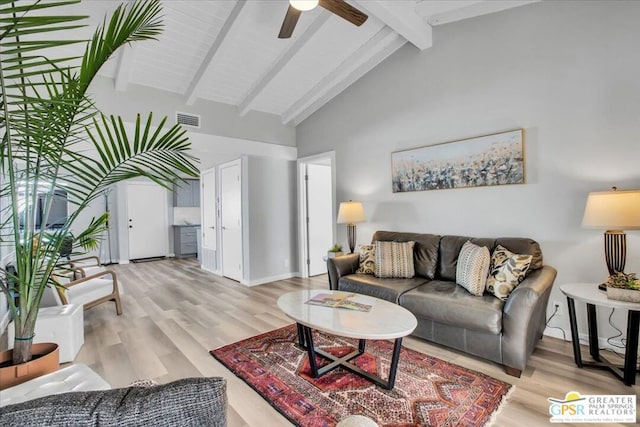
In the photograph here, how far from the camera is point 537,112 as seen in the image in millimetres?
2836

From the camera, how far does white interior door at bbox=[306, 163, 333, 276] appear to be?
5.33 metres

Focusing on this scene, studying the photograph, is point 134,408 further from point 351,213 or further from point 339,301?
point 351,213

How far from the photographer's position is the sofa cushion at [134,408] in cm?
54

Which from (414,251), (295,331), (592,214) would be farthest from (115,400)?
(414,251)

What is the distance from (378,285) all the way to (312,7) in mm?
2397

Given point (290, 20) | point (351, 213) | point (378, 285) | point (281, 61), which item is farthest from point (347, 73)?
point (378, 285)

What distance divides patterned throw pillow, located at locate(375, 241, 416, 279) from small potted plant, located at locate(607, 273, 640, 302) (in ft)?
4.99

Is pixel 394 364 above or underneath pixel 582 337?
above

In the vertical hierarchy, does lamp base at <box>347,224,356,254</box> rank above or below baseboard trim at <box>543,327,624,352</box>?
above

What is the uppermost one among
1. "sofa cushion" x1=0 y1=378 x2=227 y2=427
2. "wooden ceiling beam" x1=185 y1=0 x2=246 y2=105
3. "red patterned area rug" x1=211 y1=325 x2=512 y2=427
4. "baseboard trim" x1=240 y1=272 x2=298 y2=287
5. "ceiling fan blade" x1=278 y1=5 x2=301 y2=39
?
"wooden ceiling beam" x1=185 y1=0 x2=246 y2=105

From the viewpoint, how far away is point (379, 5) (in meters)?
2.89

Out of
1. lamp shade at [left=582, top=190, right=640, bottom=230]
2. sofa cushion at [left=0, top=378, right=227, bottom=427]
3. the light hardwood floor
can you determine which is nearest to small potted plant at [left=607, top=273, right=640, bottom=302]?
lamp shade at [left=582, top=190, right=640, bottom=230]

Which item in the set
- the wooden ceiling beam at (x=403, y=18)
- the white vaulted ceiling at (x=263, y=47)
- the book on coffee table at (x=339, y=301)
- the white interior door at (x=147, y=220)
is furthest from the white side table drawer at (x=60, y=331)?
the white interior door at (x=147, y=220)

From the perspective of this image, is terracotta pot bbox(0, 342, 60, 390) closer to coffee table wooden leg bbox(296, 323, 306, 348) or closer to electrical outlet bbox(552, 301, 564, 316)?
coffee table wooden leg bbox(296, 323, 306, 348)
